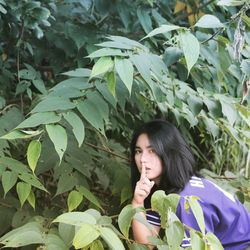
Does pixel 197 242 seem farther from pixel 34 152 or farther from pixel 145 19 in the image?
pixel 145 19

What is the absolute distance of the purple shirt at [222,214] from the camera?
143cm

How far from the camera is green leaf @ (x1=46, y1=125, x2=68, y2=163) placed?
3.57 ft

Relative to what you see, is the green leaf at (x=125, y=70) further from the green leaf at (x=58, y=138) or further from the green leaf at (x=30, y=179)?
the green leaf at (x=30, y=179)

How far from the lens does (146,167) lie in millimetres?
1476

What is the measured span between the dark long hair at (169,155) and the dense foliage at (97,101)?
94 millimetres

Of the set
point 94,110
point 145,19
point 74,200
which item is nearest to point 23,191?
point 74,200

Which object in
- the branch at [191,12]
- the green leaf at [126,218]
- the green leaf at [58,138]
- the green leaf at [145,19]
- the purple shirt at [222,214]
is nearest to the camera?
the green leaf at [126,218]

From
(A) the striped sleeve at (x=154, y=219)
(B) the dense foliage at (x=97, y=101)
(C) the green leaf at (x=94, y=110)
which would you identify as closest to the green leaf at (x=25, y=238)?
(B) the dense foliage at (x=97, y=101)

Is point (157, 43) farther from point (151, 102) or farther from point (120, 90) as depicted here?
point (120, 90)

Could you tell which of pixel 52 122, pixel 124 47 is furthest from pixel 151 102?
pixel 52 122

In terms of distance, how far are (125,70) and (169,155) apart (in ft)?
1.53

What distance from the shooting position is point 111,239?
0.90 metres

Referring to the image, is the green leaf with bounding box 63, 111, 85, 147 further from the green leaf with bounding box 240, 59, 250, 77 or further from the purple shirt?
the green leaf with bounding box 240, 59, 250, 77

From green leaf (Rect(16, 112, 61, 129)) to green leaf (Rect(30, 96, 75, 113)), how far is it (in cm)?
2
